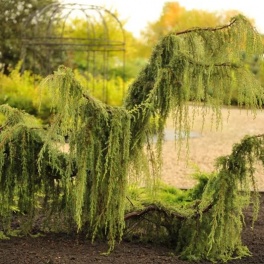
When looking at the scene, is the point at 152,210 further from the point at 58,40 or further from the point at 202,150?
the point at 58,40

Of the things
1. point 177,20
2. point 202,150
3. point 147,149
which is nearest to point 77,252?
point 147,149

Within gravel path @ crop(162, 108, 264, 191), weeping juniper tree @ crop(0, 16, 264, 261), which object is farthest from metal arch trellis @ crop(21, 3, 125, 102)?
weeping juniper tree @ crop(0, 16, 264, 261)

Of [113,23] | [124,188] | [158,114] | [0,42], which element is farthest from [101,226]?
[113,23]

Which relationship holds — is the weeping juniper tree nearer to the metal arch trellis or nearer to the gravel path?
the gravel path

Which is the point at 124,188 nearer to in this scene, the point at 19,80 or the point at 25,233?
the point at 25,233

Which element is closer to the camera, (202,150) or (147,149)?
(147,149)

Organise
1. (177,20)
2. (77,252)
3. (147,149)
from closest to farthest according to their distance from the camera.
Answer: (77,252), (147,149), (177,20)

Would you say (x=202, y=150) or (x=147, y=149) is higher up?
(x=147, y=149)

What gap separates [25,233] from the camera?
5.47 meters

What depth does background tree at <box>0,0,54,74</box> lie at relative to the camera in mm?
21297

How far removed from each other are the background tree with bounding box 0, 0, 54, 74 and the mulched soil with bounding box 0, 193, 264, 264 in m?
16.6

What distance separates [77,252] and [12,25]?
57.6 feet

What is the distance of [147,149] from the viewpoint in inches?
201

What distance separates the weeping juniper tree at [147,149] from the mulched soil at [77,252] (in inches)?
4.6
